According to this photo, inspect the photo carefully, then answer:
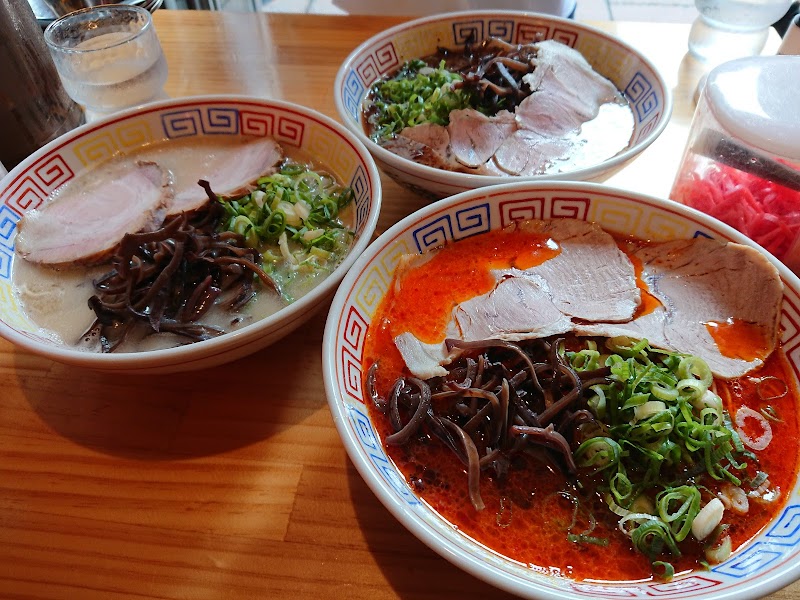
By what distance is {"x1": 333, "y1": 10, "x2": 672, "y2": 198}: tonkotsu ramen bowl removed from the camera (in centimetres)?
157

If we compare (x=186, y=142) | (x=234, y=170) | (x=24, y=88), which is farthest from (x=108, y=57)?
(x=234, y=170)

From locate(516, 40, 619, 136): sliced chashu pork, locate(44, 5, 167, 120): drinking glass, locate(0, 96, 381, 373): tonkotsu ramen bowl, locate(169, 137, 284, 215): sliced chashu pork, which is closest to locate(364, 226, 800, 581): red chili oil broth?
locate(0, 96, 381, 373): tonkotsu ramen bowl

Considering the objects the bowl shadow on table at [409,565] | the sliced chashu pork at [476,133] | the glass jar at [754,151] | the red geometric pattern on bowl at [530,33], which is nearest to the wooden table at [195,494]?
the bowl shadow on table at [409,565]

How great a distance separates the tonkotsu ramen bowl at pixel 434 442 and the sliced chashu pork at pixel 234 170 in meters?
0.56

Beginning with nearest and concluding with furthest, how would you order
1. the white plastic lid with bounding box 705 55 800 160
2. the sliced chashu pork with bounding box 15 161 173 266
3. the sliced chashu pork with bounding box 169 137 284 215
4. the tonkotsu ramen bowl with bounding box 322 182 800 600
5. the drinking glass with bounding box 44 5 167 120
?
the tonkotsu ramen bowl with bounding box 322 182 800 600 → the white plastic lid with bounding box 705 55 800 160 → the sliced chashu pork with bounding box 15 161 173 266 → the sliced chashu pork with bounding box 169 137 284 215 → the drinking glass with bounding box 44 5 167 120

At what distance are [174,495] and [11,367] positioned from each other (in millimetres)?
593

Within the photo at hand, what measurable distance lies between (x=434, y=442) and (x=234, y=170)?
1038 mm

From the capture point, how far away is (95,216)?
1.59 m

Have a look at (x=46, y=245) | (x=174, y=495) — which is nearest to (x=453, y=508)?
(x=174, y=495)

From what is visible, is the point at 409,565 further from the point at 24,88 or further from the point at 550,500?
the point at 24,88

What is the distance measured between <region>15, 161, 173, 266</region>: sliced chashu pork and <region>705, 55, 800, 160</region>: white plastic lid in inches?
58.8

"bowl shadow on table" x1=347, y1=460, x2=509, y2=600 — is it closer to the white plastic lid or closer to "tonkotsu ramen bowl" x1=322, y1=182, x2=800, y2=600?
"tonkotsu ramen bowl" x1=322, y1=182, x2=800, y2=600

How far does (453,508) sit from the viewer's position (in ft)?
3.44

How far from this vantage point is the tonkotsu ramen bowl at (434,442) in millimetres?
871
